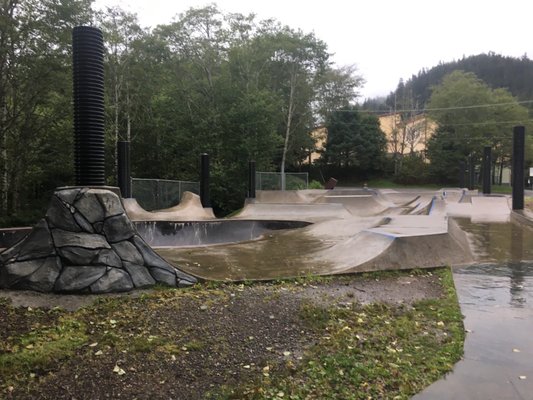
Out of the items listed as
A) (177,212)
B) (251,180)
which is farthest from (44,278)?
(251,180)

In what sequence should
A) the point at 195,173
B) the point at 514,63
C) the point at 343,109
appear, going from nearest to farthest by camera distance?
the point at 195,173
the point at 343,109
the point at 514,63

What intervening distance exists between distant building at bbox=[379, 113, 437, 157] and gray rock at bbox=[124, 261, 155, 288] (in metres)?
55.2

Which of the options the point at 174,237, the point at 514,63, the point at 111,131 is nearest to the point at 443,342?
the point at 174,237

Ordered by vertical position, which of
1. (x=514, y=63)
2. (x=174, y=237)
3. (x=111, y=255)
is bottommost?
(x=174, y=237)

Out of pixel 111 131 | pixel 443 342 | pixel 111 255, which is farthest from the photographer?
pixel 111 131

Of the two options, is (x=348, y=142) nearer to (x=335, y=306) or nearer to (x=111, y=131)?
(x=111, y=131)

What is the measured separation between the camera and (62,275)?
5.45 meters

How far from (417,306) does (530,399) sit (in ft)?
7.11

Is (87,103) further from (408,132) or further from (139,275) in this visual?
(408,132)

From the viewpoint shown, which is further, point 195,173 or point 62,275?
point 195,173

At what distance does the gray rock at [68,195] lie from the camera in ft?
19.0

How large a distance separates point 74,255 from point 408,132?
59.8 m

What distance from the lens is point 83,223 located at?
5.78 m

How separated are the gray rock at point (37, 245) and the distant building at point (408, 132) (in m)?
55.8
